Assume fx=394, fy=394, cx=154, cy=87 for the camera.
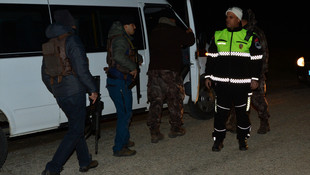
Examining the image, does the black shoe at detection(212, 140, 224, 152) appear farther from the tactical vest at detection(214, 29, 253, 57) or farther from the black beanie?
the black beanie

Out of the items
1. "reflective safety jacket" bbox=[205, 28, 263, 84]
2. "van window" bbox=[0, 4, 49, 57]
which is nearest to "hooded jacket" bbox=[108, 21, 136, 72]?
"van window" bbox=[0, 4, 49, 57]

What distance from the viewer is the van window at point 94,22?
18.8 feet

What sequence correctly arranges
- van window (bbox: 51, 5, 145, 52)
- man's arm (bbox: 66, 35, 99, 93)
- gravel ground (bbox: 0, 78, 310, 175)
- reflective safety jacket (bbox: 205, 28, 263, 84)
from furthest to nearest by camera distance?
van window (bbox: 51, 5, 145, 52) < reflective safety jacket (bbox: 205, 28, 263, 84) < gravel ground (bbox: 0, 78, 310, 175) < man's arm (bbox: 66, 35, 99, 93)

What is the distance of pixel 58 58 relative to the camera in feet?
13.8

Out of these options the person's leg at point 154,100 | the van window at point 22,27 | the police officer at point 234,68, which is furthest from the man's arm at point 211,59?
the van window at point 22,27

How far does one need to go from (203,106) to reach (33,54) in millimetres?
3316

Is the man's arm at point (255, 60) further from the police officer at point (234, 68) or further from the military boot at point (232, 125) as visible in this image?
the military boot at point (232, 125)

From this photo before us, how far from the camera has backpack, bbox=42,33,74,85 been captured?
4211 millimetres

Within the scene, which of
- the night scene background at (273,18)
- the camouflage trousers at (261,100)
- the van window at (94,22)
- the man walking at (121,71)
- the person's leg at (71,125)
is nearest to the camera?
the person's leg at (71,125)

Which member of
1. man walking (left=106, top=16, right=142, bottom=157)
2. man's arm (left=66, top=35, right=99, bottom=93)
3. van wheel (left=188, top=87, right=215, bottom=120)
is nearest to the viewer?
man's arm (left=66, top=35, right=99, bottom=93)

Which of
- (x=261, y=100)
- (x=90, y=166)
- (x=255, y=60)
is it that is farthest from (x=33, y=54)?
(x=261, y=100)

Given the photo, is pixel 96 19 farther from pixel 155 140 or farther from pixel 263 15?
pixel 263 15

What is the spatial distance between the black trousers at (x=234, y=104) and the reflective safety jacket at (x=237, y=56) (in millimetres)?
92

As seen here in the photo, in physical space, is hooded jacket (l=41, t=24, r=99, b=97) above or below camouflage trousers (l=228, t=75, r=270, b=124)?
above
